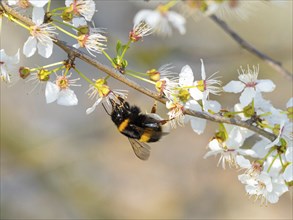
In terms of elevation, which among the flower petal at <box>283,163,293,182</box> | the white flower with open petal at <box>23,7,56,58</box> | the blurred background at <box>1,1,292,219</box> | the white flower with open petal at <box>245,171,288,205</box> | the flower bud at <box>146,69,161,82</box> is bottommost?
the blurred background at <box>1,1,292,219</box>

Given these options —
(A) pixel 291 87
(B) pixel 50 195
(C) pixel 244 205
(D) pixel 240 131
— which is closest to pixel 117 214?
(B) pixel 50 195

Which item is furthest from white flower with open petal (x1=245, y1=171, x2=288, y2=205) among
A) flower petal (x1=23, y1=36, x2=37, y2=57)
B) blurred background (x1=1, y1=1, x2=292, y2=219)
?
blurred background (x1=1, y1=1, x2=292, y2=219)

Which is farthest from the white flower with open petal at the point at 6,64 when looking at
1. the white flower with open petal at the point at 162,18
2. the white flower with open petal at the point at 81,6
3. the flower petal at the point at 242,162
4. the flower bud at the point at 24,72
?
the flower petal at the point at 242,162

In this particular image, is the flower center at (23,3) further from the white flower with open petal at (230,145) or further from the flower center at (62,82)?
the white flower with open petal at (230,145)

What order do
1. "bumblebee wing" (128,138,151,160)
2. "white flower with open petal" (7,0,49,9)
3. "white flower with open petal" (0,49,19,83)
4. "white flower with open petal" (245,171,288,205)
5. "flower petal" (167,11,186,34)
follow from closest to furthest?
"flower petal" (167,11,186,34)
"white flower with open petal" (7,0,49,9)
"white flower with open petal" (0,49,19,83)
"white flower with open petal" (245,171,288,205)
"bumblebee wing" (128,138,151,160)

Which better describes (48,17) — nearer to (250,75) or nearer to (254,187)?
(250,75)

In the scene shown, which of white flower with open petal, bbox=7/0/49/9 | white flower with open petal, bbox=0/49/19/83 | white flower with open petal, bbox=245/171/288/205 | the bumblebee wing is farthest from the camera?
the bumblebee wing

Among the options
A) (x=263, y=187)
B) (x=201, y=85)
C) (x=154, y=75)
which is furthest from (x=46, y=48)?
(x=263, y=187)

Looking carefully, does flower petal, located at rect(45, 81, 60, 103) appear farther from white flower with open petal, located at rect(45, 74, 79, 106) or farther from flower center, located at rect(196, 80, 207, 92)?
flower center, located at rect(196, 80, 207, 92)
